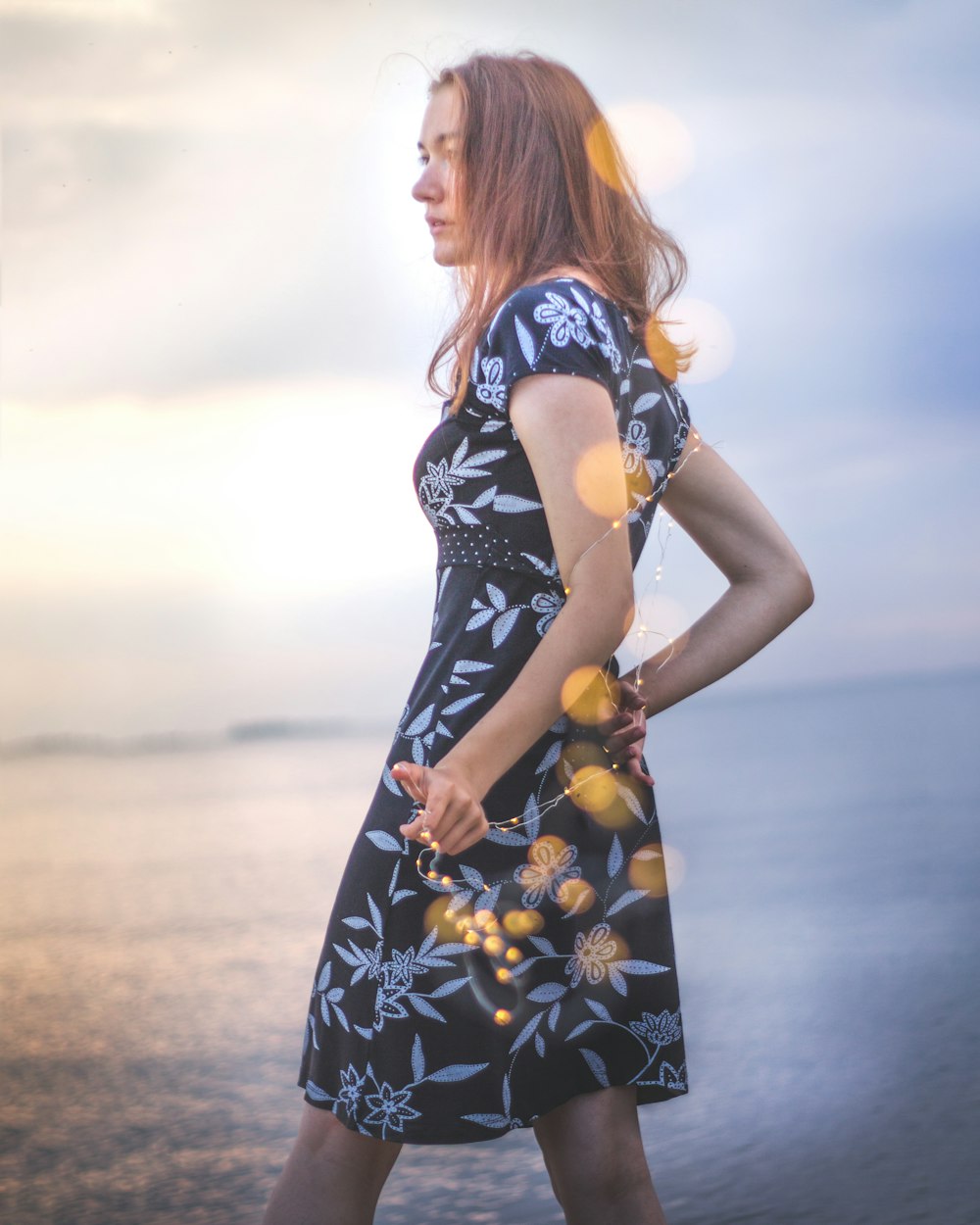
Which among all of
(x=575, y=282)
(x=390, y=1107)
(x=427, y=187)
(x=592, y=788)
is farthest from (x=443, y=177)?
(x=390, y=1107)

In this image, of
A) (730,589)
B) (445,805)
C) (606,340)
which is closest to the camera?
(445,805)

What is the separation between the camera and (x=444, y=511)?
1.08 meters

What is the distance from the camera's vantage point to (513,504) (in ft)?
3.41

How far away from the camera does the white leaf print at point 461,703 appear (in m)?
1.04

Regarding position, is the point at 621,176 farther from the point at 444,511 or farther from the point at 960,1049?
the point at 960,1049

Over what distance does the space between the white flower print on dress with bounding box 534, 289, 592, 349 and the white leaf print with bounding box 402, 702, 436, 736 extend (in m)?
0.31

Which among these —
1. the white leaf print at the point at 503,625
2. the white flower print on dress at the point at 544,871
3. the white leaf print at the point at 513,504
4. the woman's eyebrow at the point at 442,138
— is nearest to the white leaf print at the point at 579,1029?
the white flower print on dress at the point at 544,871

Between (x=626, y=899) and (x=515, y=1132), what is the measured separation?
Answer: 126 centimetres

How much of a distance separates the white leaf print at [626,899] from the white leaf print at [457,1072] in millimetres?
160

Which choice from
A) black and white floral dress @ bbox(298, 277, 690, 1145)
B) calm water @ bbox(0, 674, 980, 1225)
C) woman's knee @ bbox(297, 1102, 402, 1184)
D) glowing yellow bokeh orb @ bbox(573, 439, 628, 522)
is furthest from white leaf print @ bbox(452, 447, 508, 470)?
calm water @ bbox(0, 674, 980, 1225)

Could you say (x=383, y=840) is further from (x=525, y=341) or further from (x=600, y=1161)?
(x=525, y=341)

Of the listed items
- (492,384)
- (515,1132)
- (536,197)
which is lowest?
(515,1132)

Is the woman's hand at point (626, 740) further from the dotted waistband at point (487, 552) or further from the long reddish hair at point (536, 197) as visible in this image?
the long reddish hair at point (536, 197)

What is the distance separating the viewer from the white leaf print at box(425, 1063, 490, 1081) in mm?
1020
